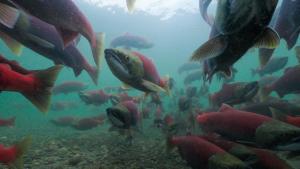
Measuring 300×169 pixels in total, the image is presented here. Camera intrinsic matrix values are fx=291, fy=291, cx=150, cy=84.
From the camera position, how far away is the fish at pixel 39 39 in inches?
146

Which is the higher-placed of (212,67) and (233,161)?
(212,67)

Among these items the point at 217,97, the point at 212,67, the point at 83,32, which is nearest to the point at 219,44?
the point at 212,67

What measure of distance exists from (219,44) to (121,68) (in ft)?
4.35

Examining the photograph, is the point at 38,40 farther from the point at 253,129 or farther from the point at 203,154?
the point at 253,129

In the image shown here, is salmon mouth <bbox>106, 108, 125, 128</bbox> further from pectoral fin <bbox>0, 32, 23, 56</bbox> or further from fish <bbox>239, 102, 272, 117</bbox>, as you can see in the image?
fish <bbox>239, 102, 272, 117</bbox>

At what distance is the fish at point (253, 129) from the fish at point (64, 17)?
2163 millimetres

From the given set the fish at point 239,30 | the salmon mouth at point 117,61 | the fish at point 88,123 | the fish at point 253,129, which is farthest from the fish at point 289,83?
the fish at point 88,123

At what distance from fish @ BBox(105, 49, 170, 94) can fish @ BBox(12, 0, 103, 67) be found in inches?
20.1

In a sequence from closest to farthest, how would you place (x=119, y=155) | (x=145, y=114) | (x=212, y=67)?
(x=212, y=67) → (x=119, y=155) → (x=145, y=114)

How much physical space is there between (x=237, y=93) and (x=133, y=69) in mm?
2980

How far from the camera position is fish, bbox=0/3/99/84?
371cm

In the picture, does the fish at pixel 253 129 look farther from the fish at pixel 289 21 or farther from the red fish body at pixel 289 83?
the red fish body at pixel 289 83

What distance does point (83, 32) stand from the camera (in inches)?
142

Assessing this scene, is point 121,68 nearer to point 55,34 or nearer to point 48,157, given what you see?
point 55,34
